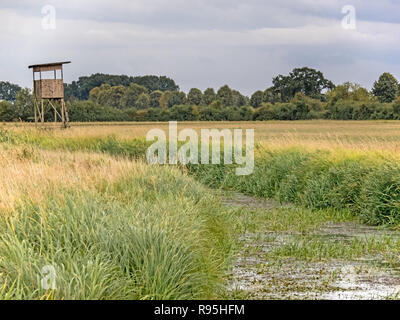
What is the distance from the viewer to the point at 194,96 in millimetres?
88375

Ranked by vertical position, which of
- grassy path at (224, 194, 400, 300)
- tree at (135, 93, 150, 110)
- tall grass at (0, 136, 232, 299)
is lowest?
grassy path at (224, 194, 400, 300)

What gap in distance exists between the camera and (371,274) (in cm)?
872

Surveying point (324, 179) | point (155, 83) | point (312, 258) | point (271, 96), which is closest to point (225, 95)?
point (271, 96)

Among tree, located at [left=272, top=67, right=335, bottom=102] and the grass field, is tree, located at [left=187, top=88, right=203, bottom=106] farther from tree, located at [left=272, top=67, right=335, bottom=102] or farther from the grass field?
the grass field

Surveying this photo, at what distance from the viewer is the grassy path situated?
7816 mm

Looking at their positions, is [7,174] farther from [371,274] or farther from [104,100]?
[104,100]

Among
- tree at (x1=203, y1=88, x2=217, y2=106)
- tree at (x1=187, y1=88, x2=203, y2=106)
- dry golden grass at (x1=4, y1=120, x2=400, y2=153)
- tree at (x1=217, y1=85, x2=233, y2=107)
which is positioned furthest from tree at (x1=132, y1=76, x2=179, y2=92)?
dry golden grass at (x1=4, y1=120, x2=400, y2=153)

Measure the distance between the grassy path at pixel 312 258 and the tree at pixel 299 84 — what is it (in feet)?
237

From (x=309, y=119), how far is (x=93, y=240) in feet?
215

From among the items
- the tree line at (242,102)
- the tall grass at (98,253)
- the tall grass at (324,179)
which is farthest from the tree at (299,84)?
the tall grass at (98,253)

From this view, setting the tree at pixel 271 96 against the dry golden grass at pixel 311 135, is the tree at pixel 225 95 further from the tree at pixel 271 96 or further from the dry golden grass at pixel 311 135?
the dry golden grass at pixel 311 135

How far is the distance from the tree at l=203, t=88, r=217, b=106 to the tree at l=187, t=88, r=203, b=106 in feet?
2.76

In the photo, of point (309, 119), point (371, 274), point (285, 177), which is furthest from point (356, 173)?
point (309, 119)

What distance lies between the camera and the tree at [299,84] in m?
84.8
